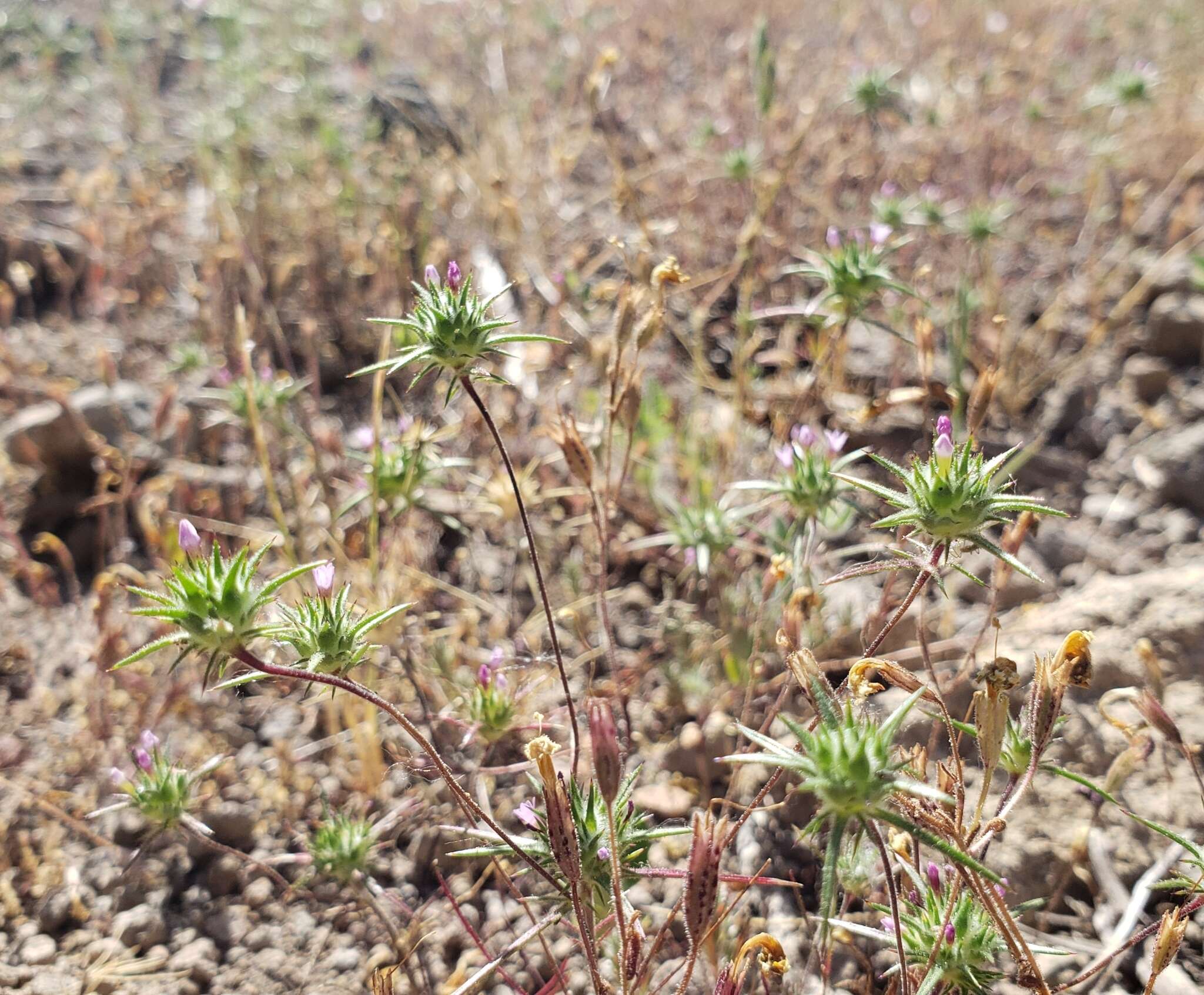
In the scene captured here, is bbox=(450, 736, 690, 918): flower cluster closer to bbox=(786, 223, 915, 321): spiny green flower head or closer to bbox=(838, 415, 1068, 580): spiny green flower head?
bbox=(838, 415, 1068, 580): spiny green flower head

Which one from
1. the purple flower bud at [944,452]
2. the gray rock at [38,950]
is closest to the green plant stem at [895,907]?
the purple flower bud at [944,452]

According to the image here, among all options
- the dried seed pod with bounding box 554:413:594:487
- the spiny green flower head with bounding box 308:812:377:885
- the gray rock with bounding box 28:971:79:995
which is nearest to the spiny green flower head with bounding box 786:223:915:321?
the dried seed pod with bounding box 554:413:594:487

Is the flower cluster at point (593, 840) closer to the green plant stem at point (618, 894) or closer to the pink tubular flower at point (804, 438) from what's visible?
the green plant stem at point (618, 894)

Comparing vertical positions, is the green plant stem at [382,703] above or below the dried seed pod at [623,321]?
below

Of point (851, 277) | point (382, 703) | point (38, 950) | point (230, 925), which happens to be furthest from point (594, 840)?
point (851, 277)

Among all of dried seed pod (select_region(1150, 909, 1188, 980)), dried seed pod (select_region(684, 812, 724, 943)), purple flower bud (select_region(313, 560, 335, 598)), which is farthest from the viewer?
purple flower bud (select_region(313, 560, 335, 598))

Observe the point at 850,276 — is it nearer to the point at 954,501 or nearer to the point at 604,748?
the point at 954,501

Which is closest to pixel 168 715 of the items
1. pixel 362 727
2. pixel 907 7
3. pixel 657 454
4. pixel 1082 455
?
pixel 362 727
